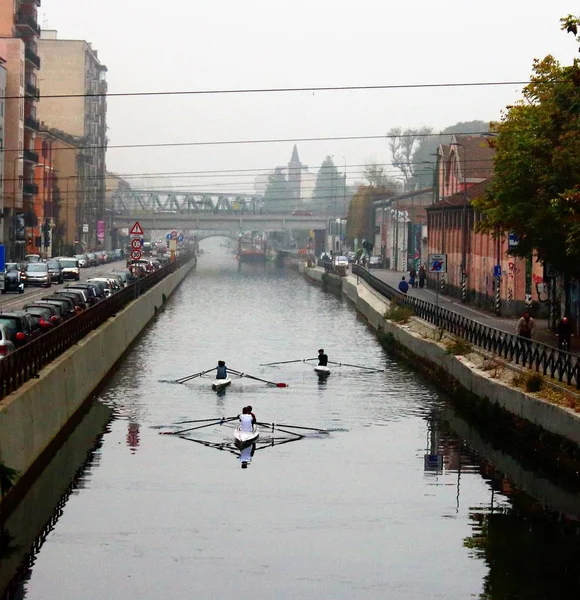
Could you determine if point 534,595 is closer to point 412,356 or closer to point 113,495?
point 113,495

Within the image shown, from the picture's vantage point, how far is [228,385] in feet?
178

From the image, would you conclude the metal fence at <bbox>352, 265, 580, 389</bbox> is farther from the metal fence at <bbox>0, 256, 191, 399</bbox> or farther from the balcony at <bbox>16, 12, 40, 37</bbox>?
the balcony at <bbox>16, 12, 40, 37</bbox>

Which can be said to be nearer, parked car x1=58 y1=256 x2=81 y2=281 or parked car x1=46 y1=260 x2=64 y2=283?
parked car x1=46 y1=260 x2=64 y2=283

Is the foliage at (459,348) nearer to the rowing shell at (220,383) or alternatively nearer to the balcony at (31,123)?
the rowing shell at (220,383)

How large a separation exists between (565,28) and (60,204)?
483 ft

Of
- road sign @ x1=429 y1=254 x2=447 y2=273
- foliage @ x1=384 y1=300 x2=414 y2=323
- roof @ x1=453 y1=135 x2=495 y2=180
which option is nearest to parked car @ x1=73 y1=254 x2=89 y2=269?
roof @ x1=453 y1=135 x2=495 y2=180

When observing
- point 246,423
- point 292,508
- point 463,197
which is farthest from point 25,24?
point 292,508

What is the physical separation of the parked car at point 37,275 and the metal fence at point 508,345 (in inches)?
1206

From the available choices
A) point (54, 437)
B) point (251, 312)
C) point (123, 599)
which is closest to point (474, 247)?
point (251, 312)

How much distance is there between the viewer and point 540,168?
5422 cm

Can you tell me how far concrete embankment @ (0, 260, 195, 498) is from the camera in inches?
1223

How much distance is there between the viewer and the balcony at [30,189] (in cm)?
13725

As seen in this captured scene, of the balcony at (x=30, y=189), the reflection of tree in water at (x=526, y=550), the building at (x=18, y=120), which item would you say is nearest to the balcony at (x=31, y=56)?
the building at (x=18, y=120)

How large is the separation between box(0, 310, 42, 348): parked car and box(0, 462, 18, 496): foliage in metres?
13.0
